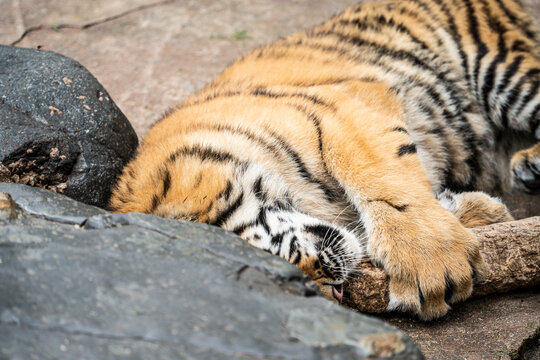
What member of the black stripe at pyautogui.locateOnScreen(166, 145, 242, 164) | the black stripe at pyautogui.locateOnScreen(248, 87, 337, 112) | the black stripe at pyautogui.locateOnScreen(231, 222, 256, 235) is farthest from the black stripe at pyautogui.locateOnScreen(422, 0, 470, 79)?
the black stripe at pyautogui.locateOnScreen(231, 222, 256, 235)

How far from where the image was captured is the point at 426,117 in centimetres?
277

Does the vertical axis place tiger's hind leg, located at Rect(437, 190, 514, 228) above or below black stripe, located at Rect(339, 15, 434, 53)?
below

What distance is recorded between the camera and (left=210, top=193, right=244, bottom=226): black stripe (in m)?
1.99

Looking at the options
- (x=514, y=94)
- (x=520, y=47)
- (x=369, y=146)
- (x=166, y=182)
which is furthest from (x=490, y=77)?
(x=166, y=182)

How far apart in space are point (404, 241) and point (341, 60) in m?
1.15

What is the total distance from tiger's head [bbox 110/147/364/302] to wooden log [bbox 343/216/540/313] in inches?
5.0

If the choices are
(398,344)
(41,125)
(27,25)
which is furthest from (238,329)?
(27,25)

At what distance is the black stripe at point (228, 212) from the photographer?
1985mm

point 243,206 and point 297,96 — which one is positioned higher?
point 297,96

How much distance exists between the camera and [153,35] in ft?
14.3

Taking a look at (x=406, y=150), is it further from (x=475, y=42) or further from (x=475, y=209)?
(x=475, y=42)

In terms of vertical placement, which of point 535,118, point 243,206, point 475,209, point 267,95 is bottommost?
point 475,209

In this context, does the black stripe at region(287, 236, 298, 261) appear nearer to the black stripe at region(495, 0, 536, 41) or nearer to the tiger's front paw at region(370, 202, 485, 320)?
the tiger's front paw at region(370, 202, 485, 320)

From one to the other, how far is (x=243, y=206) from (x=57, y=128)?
2.76 ft
